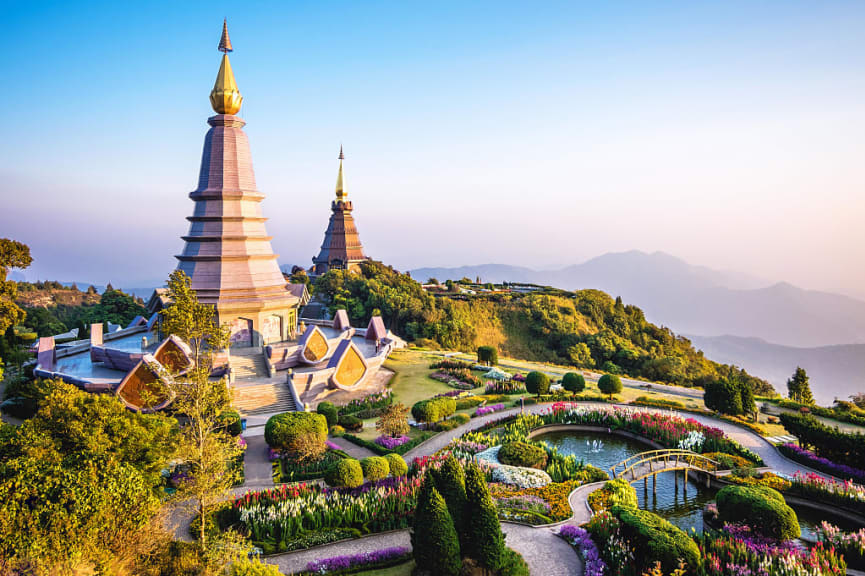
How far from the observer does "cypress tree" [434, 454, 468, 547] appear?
38.6ft

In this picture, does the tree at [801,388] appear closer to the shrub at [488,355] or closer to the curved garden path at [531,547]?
the shrub at [488,355]

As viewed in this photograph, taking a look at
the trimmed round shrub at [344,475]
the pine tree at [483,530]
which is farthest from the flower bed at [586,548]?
the trimmed round shrub at [344,475]

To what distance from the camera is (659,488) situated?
17.5 meters

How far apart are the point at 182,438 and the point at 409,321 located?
37.5 metres

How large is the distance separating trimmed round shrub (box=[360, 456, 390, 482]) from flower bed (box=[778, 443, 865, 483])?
15.1m

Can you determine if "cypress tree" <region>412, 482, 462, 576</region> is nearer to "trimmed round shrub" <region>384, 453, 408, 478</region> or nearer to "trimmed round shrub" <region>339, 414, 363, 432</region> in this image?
"trimmed round shrub" <region>384, 453, 408, 478</region>

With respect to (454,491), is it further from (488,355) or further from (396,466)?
(488,355)

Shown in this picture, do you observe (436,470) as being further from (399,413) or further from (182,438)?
(399,413)

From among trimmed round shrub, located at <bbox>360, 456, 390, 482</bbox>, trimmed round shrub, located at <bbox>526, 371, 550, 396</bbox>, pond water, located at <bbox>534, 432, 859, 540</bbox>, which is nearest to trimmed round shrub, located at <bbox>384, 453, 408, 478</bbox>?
trimmed round shrub, located at <bbox>360, 456, 390, 482</bbox>

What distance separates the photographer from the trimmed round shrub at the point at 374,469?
1638 cm

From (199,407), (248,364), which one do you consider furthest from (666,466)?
(248,364)

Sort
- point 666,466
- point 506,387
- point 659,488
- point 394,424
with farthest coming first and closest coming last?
point 506,387
point 394,424
point 666,466
point 659,488

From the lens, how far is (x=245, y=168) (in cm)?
3070

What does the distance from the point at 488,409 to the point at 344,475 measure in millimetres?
11016
